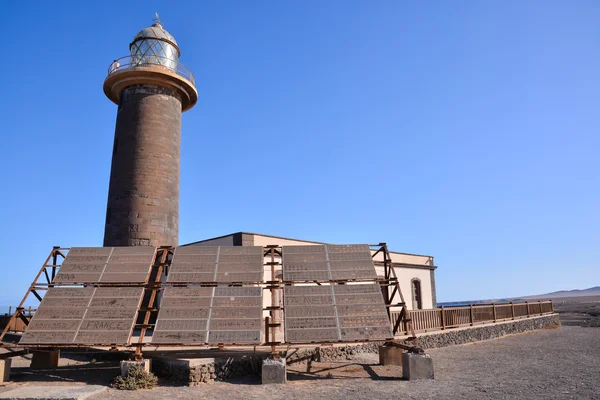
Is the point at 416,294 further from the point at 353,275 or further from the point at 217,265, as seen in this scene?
the point at 217,265

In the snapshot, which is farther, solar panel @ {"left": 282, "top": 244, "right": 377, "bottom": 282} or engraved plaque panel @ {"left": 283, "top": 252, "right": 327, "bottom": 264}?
engraved plaque panel @ {"left": 283, "top": 252, "right": 327, "bottom": 264}

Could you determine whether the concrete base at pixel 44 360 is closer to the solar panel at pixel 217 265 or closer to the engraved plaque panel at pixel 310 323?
the solar panel at pixel 217 265

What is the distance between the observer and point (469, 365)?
10633mm

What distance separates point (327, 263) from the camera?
403 inches

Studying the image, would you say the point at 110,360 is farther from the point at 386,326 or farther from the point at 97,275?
the point at 386,326

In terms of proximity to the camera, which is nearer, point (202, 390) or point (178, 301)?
point (202, 390)

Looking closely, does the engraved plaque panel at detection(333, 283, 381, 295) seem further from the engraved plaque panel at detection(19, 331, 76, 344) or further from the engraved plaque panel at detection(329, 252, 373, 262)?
the engraved plaque panel at detection(19, 331, 76, 344)

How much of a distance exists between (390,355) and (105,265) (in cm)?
724

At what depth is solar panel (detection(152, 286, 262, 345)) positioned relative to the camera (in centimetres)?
815

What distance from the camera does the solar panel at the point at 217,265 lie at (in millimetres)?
9586

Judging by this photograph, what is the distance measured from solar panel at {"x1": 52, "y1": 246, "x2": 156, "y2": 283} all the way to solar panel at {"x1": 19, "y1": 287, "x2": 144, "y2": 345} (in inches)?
11.2

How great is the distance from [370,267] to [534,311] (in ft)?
67.1

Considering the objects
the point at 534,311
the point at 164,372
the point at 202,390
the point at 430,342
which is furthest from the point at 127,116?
the point at 534,311

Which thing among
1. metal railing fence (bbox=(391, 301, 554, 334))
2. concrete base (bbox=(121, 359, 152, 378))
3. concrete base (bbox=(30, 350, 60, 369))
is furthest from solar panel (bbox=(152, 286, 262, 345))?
metal railing fence (bbox=(391, 301, 554, 334))
